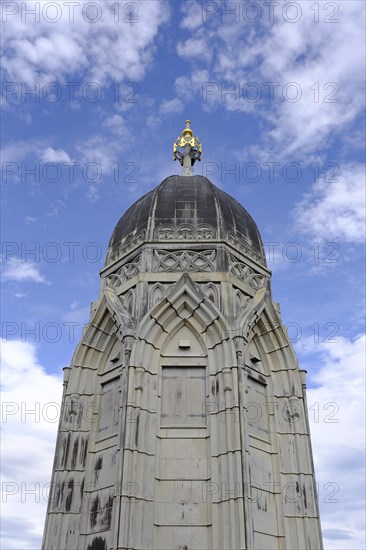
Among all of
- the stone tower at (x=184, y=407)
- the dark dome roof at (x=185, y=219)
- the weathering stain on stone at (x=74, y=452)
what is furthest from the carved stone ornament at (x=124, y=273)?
→ the weathering stain on stone at (x=74, y=452)

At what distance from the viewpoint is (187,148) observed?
27.8 metres

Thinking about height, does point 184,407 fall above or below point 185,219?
below

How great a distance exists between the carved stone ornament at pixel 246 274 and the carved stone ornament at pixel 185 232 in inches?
52.0

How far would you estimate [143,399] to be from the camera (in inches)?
662

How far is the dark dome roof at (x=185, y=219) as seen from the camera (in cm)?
2089

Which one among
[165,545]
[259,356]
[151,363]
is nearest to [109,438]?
[151,363]

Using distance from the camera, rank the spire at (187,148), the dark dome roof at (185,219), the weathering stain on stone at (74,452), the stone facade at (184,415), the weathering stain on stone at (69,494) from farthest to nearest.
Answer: the spire at (187,148), the dark dome roof at (185,219), the weathering stain on stone at (74,452), the weathering stain on stone at (69,494), the stone facade at (184,415)

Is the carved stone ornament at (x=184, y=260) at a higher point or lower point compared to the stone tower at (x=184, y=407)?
higher

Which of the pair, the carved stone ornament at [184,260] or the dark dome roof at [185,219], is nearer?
the carved stone ornament at [184,260]

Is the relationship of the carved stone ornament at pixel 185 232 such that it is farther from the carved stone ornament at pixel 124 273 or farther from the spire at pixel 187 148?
the spire at pixel 187 148

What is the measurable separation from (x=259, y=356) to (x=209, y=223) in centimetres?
563

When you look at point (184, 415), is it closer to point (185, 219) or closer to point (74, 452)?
point (74, 452)

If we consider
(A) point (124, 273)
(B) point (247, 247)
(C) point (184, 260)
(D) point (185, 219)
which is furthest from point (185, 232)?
(A) point (124, 273)

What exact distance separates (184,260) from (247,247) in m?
3.20
